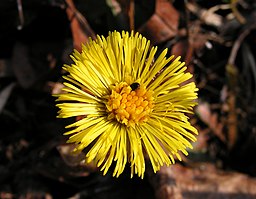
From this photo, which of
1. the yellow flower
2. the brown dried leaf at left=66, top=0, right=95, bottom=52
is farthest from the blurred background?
the yellow flower

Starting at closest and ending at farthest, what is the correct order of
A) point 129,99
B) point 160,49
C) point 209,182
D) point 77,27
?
point 129,99 < point 77,27 < point 160,49 < point 209,182

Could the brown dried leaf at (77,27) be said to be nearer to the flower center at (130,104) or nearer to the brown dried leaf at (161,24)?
the brown dried leaf at (161,24)

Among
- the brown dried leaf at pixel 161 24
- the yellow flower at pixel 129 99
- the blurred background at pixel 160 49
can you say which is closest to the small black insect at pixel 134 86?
the yellow flower at pixel 129 99

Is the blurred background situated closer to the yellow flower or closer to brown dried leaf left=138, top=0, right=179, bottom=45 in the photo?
brown dried leaf left=138, top=0, right=179, bottom=45

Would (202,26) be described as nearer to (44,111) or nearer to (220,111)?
(220,111)

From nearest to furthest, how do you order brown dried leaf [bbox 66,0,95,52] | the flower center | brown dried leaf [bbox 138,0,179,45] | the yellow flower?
the yellow flower, the flower center, brown dried leaf [bbox 66,0,95,52], brown dried leaf [bbox 138,0,179,45]

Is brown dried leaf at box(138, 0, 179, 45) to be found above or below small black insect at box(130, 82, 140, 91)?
above

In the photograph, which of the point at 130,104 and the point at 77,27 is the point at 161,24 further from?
the point at 130,104

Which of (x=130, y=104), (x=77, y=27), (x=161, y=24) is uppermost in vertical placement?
(x=77, y=27)

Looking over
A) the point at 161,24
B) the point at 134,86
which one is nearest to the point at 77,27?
the point at 161,24
